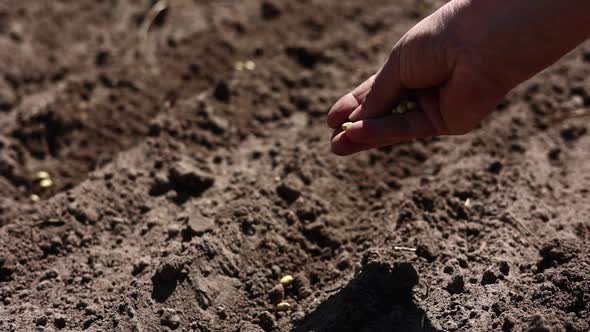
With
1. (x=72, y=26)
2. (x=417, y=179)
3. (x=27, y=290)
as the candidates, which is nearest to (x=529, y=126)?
(x=417, y=179)

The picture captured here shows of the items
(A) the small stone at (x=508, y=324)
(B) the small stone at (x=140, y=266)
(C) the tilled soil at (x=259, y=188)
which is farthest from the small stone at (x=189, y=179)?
(A) the small stone at (x=508, y=324)

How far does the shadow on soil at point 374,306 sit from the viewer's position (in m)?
2.69

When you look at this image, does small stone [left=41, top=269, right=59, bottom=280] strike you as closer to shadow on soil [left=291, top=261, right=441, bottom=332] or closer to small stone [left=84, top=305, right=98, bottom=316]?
small stone [left=84, top=305, right=98, bottom=316]

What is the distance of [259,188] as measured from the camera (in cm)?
337

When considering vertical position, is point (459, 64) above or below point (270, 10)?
below

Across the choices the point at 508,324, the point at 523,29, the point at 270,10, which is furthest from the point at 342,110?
the point at 270,10

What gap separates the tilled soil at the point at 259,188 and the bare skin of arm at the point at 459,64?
517 mm

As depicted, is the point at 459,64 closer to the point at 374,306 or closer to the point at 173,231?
the point at 374,306

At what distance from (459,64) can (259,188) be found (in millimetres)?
1158

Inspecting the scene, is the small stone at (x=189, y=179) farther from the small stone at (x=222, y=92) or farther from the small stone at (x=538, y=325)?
the small stone at (x=538, y=325)

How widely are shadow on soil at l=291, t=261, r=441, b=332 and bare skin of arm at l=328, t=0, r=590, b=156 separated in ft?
1.74

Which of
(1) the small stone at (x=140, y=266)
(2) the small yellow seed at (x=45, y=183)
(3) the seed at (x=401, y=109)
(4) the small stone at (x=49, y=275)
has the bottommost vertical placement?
(1) the small stone at (x=140, y=266)

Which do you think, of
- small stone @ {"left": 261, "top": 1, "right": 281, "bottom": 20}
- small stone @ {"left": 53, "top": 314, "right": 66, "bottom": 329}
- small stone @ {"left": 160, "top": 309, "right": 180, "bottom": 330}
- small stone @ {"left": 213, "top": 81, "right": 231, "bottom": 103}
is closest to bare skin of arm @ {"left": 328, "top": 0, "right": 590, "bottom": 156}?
small stone @ {"left": 160, "top": 309, "right": 180, "bottom": 330}

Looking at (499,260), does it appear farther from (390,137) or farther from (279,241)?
(279,241)
